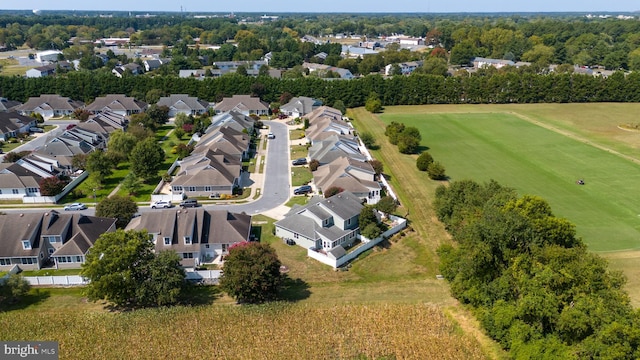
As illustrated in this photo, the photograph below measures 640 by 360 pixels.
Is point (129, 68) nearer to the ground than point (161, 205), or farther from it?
farther from it

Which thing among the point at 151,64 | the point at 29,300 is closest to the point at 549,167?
the point at 29,300

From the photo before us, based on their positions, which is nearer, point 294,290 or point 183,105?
point 294,290

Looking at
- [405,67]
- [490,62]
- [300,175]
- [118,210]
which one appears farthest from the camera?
[490,62]

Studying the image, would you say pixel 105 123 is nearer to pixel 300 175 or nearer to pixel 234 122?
pixel 234 122

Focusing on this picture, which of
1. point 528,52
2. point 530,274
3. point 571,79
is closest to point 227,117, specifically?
Result: point 530,274

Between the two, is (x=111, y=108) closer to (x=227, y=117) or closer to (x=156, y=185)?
(x=227, y=117)

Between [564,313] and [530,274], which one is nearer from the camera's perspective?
[564,313]
